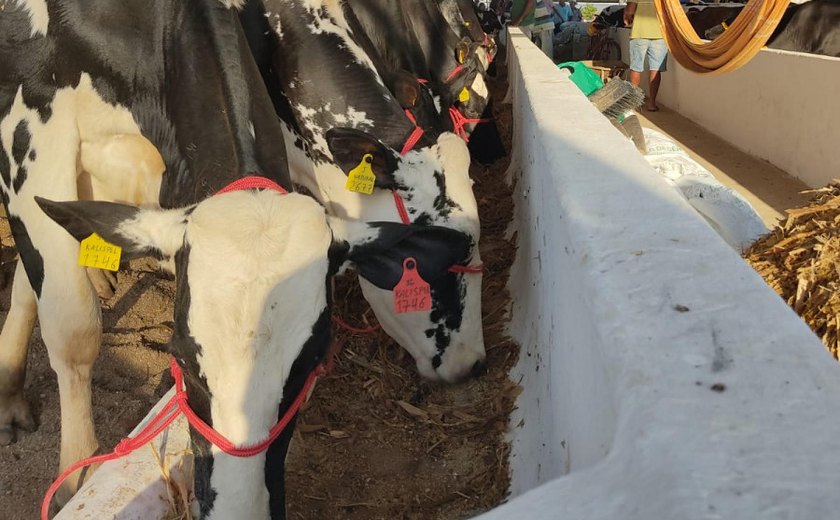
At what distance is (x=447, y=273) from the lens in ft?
9.65

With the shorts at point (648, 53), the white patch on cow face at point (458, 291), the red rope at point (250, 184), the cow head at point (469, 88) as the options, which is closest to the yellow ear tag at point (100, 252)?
the red rope at point (250, 184)

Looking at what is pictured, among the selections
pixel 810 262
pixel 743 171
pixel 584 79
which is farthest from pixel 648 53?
pixel 810 262

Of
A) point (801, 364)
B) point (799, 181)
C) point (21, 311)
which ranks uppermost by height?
point (801, 364)

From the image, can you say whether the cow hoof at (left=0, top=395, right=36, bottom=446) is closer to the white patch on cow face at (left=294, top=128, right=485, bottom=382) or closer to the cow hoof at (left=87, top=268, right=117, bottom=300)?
the cow hoof at (left=87, top=268, right=117, bottom=300)

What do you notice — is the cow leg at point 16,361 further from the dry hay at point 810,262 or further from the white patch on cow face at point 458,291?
the dry hay at point 810,262

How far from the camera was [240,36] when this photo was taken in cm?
266

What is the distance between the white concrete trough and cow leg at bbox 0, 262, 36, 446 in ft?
4.05

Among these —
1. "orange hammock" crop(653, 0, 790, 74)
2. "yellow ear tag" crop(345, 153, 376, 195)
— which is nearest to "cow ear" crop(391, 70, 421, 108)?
"yellow ear tag" crop(345, 153, 376, 195)

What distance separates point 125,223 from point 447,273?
4.31 feet

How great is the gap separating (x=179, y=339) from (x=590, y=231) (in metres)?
1.07

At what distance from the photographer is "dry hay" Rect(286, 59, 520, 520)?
236cm

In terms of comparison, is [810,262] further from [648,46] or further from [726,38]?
[648,46]

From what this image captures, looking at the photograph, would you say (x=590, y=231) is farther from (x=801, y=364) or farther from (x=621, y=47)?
(x=621, y=47)

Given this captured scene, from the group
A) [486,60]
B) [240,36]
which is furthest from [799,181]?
[240,36]
